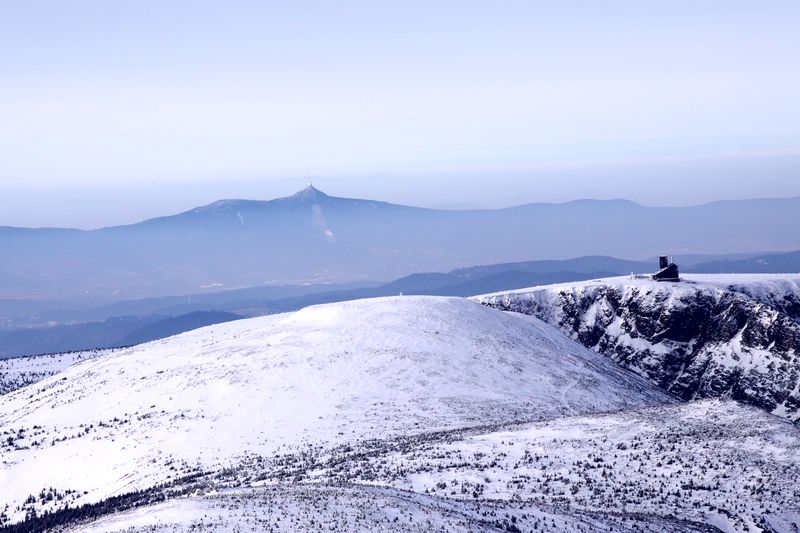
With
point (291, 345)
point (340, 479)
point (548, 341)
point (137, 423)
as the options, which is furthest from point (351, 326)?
point (340, 479)

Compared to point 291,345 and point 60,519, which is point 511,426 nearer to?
point 60,519

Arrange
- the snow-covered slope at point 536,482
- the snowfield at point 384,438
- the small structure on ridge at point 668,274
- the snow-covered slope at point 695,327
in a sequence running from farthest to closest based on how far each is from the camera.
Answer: the small structure on ridge at point 668,274 < the snow-covered slope at point 695,327 < the snowfield at point 384,438 < the snow-covered slope at point 536,482

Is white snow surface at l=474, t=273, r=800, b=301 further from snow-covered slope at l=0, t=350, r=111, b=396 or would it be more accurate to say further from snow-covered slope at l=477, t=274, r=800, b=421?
snow-covered slope at l=0, t=350, r=111, b=396

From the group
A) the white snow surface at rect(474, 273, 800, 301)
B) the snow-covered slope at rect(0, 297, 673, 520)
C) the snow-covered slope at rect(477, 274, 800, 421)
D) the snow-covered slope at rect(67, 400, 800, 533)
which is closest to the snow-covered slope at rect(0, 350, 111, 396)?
the snow-covered slope at rect(0, 297, 673, 520)

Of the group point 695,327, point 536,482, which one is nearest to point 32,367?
point 695,327

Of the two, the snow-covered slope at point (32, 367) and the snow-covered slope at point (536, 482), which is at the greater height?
the snow-covered slope at point (536, 482)

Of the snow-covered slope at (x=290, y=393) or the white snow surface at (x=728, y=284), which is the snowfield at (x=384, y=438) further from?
the white snow surface at (x=728, y=284)

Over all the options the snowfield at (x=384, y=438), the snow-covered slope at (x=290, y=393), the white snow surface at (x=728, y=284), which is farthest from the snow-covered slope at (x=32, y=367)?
the white snow surface at (x=728, y=284)
